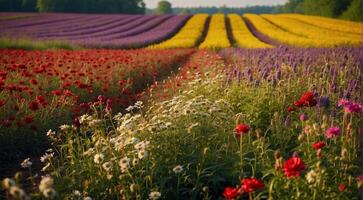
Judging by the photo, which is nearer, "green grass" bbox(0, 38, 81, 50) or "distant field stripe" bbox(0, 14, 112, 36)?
"green grass" bbox(0, 38, 81, 50)

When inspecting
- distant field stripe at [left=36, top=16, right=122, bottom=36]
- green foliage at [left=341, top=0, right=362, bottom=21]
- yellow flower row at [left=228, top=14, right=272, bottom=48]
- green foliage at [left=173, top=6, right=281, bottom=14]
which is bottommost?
green foliage at [left=173, top=6, right=281, bottom=14]

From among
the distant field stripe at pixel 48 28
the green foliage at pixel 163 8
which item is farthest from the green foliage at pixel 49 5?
the green foliage at pixel 163 8

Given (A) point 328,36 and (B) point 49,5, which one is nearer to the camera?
(A) point 328,36

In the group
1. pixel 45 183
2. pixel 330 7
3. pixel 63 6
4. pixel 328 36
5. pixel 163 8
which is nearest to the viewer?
pixel 45 183

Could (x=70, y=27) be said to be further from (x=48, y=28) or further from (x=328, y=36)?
(x=328, y=36)

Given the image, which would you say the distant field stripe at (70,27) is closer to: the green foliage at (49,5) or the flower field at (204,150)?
the flower field at (204,150)

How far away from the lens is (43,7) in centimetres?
5488

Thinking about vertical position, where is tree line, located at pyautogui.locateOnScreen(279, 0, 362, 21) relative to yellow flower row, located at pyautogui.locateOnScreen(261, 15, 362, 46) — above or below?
above

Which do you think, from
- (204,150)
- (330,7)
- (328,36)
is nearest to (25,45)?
(204,150)

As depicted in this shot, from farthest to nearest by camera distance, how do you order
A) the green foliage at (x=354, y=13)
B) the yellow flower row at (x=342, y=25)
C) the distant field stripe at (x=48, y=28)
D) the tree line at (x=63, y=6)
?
the tree line at (x=63, y=6), the green foliage at (x=354, y=13), the yellow flower row at (x=342, y=25), the distant field stripe at (x=48, y=28)

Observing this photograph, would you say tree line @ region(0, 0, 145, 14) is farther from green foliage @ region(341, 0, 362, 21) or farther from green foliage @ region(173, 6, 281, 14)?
green foliage @ region(173, 6, 281, 14)

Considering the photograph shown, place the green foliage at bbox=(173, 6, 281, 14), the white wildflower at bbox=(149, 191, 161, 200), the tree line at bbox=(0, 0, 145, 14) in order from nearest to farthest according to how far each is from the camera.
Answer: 1. the white wildflower at bbox=(149, 191, 161, 200)
2. the tree line at bbox=(0, 0, 145, 14)
3. the green foliage at bbox=(173, 6, 281, 14)

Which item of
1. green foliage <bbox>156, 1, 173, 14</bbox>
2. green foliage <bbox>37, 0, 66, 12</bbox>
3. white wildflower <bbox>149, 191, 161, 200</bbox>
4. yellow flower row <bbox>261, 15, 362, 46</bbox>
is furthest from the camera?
green foliage <bbox>156, 1, 173, 14</bbox>

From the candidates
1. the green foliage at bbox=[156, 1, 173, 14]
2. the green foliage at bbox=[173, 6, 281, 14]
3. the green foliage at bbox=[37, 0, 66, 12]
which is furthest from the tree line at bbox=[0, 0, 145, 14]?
the green foliage at bbox=[173, 6, 281, 14]
